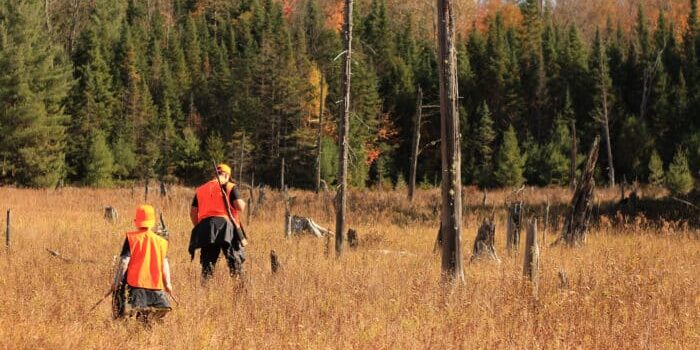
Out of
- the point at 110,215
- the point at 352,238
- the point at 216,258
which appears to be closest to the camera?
the point at 216,258

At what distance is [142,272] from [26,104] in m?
40.5

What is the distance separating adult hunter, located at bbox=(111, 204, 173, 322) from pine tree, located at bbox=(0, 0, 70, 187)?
39360 mm

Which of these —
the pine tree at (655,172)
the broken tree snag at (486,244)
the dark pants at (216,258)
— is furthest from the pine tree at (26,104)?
the dark pants at (216,258)

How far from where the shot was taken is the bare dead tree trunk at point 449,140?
8648 mm

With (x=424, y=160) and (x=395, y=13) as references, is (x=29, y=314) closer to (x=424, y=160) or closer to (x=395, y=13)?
(x=424, y=160)

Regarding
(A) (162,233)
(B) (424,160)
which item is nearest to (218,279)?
(A) (162,233)

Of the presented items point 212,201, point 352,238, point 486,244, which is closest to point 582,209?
point 486,244

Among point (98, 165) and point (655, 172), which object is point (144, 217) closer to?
point (655, 172)

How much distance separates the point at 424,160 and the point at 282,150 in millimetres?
10491

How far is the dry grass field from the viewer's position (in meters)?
6.30

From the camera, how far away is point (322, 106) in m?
48.2

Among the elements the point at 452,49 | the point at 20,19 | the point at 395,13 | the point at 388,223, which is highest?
the point at 395,13

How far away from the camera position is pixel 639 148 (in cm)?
4741

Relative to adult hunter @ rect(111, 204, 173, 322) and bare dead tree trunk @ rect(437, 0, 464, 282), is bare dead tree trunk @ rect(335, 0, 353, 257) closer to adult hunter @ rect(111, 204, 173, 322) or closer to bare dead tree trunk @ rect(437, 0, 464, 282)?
bare dead tree trunk @ rect(437, 0, 464, 282)
